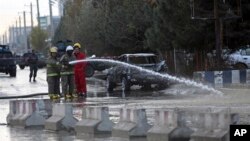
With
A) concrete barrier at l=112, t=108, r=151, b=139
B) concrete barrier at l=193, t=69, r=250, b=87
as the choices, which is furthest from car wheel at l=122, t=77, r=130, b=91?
concrete barrier at l=112, t=108, r=151, b=139

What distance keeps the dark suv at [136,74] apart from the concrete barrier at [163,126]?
1505cm

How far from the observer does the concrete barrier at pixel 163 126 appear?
11.2 m

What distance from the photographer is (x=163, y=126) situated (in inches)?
447

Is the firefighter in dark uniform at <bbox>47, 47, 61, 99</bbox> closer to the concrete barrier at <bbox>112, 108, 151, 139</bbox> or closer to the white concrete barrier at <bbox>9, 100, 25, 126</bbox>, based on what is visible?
the white concrete barrier at <bbox>9, 100, 25, 126</bbox>

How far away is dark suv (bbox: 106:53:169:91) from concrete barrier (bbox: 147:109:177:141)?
593 inches

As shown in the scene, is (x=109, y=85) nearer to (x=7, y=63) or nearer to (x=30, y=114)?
(x=30, y=114)

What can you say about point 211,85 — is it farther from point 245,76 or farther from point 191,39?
point 191,39

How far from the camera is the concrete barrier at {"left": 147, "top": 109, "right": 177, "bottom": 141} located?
36.6ft

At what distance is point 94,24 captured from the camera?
157ft

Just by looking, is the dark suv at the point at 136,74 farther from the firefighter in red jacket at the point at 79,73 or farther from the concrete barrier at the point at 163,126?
the concrete barrier at the point at 163,126

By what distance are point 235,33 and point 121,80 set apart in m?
5.52

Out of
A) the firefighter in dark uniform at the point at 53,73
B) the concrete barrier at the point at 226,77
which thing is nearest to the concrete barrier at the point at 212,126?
the firefighter in dark uniform at the point at 53,73

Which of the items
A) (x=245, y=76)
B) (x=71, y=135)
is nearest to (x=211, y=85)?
(x=245, y=76)

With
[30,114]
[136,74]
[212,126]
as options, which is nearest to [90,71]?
[136,74]
